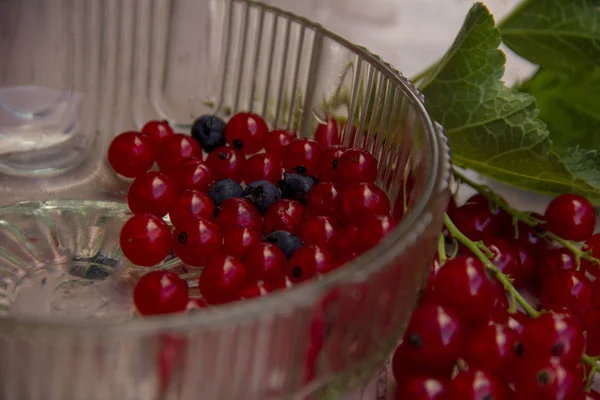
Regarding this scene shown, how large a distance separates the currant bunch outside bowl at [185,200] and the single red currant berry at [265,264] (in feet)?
0.22

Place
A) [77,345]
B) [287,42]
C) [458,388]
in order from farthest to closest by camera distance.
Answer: [287,42] → [458,388] → [77,345]

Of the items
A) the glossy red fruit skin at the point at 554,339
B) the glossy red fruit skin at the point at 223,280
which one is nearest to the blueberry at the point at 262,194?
the glossy red fruit skin at the point at 223,280

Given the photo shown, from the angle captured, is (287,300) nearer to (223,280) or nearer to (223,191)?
(223,280)

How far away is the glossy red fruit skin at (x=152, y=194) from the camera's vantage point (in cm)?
61

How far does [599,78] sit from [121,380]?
60cm

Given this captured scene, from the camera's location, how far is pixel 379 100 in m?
0.63

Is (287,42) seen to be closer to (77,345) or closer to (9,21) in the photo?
(9,21)

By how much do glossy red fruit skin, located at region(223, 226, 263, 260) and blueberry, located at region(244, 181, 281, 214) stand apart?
6 cm

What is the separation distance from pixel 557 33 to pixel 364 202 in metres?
0.37

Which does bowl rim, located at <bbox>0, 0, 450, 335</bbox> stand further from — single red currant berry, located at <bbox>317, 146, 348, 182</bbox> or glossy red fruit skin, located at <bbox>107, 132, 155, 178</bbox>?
glossy red fruit skin, located at <bbox>107, 132, 155, 178</bbox>

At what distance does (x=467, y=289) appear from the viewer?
506 millimetres

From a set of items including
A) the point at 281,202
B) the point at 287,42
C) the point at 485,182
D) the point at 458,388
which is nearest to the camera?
the point at 458,388

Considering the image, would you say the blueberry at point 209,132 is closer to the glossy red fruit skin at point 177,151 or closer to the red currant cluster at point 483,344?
the glossy red fruit skin at point 177,151

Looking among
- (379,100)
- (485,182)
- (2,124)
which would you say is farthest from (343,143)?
(2,124)
